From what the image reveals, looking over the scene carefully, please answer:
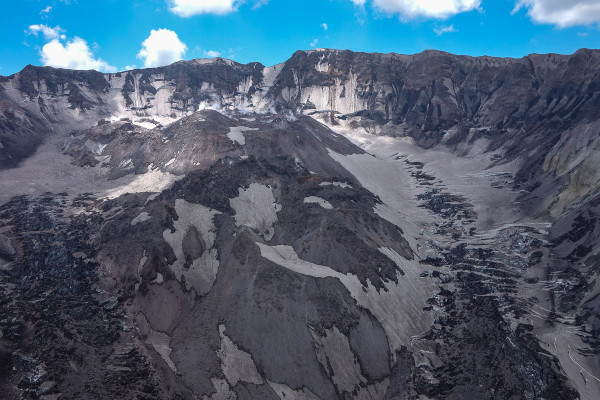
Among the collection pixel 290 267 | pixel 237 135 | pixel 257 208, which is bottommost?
pixel 290 267

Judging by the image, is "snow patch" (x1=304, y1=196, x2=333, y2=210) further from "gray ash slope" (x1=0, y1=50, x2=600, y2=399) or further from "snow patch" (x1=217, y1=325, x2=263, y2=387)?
"snow patch" (x1=217, y1=325, x2=263, y2=387)

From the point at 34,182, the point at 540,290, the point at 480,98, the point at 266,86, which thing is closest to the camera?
the point at 540,290

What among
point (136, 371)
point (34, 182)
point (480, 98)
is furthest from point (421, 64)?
point (136, 371)

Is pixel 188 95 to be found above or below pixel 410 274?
above

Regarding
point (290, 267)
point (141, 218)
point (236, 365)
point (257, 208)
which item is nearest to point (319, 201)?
point (257, 208)

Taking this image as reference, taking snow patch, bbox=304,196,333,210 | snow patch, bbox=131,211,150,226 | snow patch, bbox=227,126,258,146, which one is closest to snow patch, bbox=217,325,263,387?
snow patch, bbox=131,211,150,226

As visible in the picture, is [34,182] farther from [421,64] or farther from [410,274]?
[421,64]

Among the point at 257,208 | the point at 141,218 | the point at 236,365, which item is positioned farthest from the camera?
the point at 257,208

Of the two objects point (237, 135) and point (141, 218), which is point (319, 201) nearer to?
point (141, 218)

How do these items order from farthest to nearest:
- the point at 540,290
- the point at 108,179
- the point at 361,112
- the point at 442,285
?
the point at 361,112 < the point at 108,179 < the point at 442,285 < the point at 540,290
